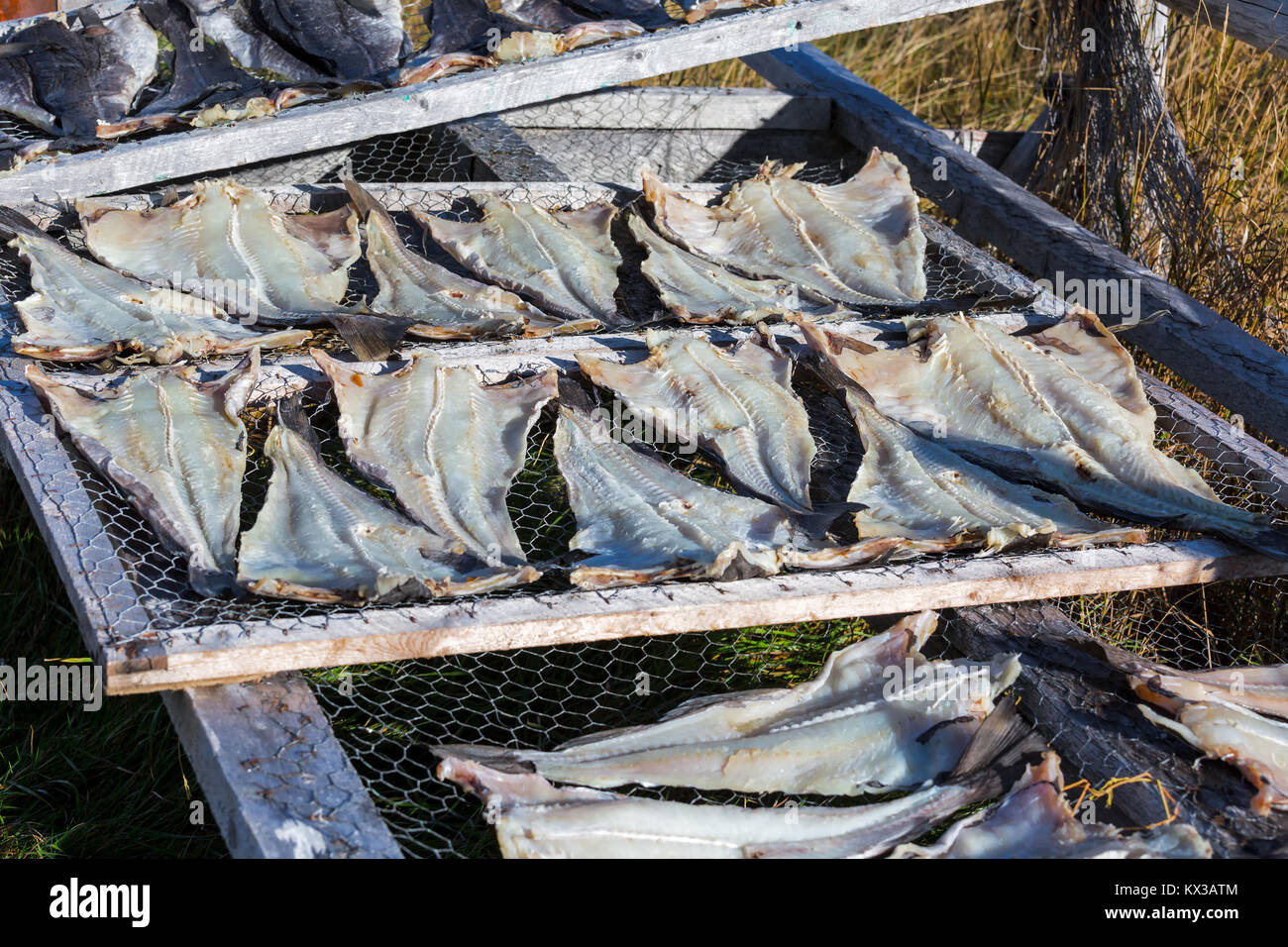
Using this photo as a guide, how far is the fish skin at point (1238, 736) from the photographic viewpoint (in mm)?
3008

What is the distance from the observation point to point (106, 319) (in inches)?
169

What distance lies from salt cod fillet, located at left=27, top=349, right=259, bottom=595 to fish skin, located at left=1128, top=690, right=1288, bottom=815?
2.37m

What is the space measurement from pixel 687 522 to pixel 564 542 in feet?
2.47

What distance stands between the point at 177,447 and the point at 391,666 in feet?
3.38

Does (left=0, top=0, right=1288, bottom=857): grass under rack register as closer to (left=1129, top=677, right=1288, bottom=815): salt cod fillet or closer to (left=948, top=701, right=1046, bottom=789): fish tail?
(left=1129, top=677, right=1288, bottom=815): salt cod fillet

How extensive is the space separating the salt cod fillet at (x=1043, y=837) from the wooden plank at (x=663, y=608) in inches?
27.2

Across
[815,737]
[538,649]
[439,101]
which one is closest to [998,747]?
A: [815,737]

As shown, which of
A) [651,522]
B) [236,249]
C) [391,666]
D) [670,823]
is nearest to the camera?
[670,823]

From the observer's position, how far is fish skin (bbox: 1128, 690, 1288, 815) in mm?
3008

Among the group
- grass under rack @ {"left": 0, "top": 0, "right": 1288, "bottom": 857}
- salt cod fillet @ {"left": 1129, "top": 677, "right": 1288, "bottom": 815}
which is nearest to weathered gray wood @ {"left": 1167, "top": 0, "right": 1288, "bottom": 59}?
grass under rack @ {"left": 0, "top": 0, "right": 1288, "bottom": 857}

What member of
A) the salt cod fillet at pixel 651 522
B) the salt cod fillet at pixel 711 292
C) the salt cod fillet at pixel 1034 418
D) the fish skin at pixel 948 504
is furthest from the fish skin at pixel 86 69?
the fish skin at pixel 948 504

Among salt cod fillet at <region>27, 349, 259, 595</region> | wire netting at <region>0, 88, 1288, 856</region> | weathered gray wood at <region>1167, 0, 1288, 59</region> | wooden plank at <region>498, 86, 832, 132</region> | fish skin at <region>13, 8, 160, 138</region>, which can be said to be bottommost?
wire netting at <region>0, 88, 1288, 856</region>

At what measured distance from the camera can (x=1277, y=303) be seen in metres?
5.87

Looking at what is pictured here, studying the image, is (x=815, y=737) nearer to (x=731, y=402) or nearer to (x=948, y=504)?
(x=948, y=504)
